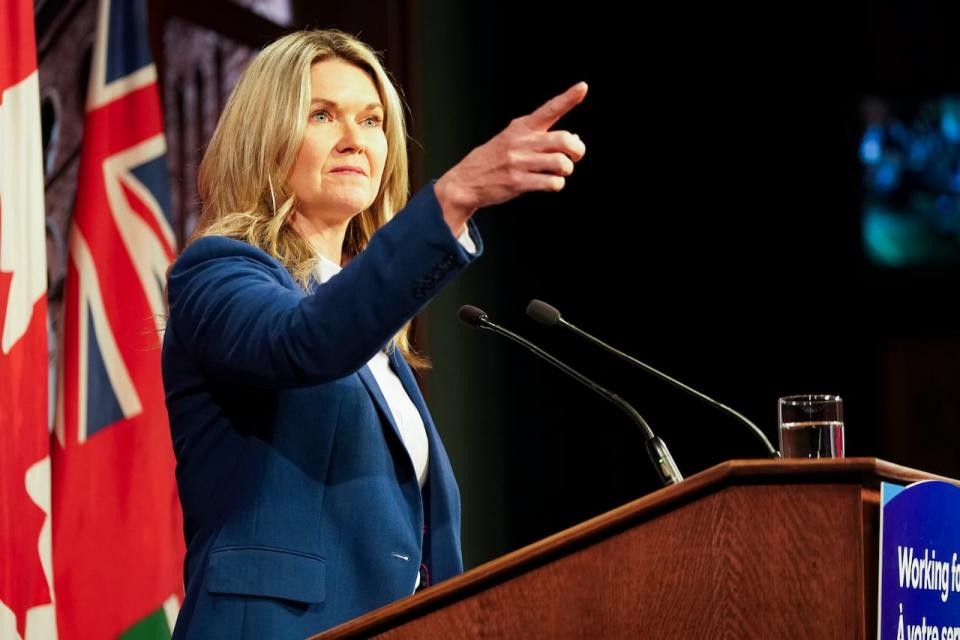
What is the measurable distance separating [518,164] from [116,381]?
155cm

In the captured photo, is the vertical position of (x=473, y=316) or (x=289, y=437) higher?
(x=473, y=316)

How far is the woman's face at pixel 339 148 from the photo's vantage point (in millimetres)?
1722

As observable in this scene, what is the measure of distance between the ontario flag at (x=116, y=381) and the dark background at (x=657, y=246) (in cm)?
184

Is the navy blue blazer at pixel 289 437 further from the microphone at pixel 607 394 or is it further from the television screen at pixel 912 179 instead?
the television screen at pixel 912 179

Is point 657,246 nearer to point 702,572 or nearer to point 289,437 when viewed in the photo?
point 289,437

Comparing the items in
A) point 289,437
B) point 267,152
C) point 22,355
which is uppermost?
point 267,152

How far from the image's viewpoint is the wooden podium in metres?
1.06

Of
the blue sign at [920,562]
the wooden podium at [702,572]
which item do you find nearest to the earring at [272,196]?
the wooden podium at [702,572]

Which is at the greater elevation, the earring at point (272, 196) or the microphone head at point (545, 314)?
the earring at point (272, 196)

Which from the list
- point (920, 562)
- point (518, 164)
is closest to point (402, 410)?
point (518, 164)

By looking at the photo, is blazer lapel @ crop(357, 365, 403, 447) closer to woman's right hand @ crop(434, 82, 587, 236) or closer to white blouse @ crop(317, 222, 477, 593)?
white blouse @ crop(317, 222, 477, 593)

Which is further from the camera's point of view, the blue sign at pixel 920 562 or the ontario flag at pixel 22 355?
the ontario flag at pixel 22 355

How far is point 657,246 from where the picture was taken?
14.7 ft

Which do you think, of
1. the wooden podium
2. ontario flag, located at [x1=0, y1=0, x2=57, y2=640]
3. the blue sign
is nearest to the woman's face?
ontario flag, located at [x1=0, y1=0, x2=57, y2=640]
